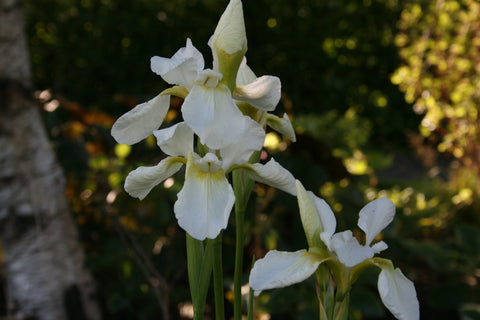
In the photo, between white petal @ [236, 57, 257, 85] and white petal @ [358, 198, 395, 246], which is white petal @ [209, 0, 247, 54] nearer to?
white petal @ [236, 57, 257, 85]

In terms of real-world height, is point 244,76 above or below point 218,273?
above

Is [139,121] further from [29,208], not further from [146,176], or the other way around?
[29,208]

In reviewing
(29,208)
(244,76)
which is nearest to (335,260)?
(244,76)

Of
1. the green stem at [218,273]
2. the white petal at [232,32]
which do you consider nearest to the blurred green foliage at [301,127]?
the green stem at [218,273]

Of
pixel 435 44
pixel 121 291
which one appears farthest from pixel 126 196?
pixel 435 44

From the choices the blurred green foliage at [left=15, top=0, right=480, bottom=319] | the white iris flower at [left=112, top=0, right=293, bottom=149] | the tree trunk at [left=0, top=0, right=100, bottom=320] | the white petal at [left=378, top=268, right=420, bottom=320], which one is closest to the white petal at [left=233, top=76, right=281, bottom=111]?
the white iris flower at [left=112, top=0, right=293, bottom=149]

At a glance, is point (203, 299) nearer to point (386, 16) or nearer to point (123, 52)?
point (123, 52)

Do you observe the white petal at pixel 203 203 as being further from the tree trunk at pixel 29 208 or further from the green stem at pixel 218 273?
the tree trunk at pixel 29 208
